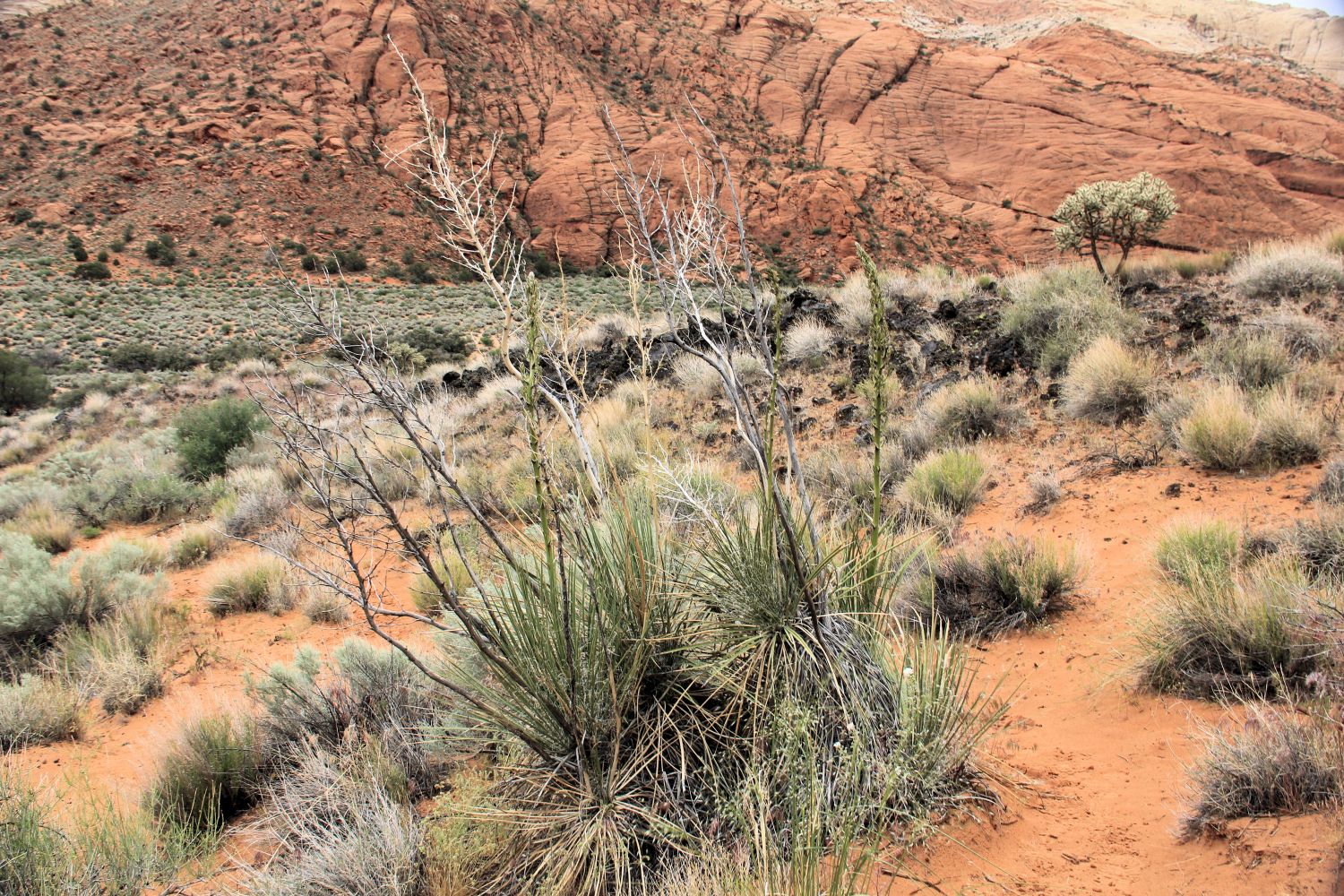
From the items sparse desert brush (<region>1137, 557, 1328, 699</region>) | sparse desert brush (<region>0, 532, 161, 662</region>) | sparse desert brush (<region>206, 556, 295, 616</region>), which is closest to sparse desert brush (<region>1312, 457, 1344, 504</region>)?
sparse desert brush (<region>1137, 557, 1328, 699</region>)

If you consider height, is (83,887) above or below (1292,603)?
below

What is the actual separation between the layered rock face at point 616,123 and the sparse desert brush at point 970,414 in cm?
3054

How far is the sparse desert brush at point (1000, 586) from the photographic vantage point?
4.36m

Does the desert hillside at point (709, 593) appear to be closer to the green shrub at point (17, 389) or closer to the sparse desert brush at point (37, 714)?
the sparse desert brush at point (37, 714)

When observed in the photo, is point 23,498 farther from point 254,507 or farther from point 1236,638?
point 1236,638

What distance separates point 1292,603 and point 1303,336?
5.07 meters

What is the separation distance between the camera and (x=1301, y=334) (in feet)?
21.9

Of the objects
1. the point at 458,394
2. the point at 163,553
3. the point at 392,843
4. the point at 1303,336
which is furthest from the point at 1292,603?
the point at 458,394

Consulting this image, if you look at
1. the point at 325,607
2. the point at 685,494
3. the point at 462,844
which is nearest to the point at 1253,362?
the point at 685,494

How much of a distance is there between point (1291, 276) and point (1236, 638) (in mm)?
7535

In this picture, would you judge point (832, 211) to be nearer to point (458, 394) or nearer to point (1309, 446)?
point (458, 394)

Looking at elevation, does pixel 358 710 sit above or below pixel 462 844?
below

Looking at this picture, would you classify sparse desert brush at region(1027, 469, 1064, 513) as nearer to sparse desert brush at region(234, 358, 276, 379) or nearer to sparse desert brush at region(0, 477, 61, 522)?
sparse desert brush at region(0, 477, 61, 522)

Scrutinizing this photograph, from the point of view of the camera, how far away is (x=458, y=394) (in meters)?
13.2
